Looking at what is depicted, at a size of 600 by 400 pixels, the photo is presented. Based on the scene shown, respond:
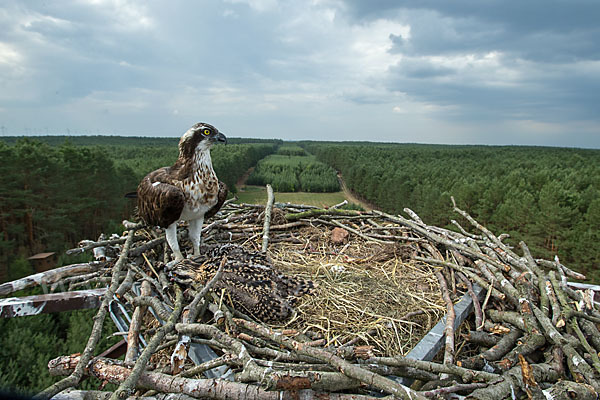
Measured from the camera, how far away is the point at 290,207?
220 inches

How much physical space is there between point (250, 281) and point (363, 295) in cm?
113

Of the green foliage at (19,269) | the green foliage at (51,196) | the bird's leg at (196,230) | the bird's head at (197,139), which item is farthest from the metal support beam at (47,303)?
the green foliage at (51,196)

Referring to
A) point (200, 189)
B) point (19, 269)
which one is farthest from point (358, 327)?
point (19, 269)

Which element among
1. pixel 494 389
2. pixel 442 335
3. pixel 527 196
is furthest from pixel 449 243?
pixel 527 196

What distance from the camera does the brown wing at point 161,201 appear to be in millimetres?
3074

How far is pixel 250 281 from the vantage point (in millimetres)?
2760

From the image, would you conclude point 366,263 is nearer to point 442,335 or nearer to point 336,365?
point 442,335

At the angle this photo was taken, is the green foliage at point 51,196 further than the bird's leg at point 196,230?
Yes

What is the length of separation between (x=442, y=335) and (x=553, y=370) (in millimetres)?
703

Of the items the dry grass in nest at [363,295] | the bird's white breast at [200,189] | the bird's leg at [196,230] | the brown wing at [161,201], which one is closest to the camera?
the dry grass in nest at [363,295]

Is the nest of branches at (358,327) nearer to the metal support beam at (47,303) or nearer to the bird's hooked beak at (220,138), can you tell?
the metal support beam at (47,303)

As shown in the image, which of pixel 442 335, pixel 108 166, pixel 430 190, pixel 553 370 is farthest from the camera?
pixel 430 190

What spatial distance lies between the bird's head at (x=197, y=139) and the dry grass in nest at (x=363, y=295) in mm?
1588

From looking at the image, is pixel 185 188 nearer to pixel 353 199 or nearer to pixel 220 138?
pixel 220 138
